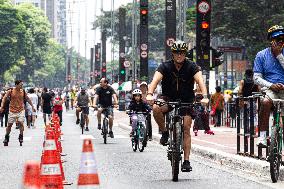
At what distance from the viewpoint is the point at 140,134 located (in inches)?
875

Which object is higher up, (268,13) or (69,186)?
(268,13)

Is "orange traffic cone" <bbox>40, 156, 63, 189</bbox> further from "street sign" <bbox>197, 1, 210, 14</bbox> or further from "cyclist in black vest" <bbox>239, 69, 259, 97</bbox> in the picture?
"street sign" <bbox>197, 1, 210, 14</bbox>

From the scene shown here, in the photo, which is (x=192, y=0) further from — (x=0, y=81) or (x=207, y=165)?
(x=207, y=165)

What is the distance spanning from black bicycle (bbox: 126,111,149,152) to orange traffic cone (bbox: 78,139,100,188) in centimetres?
1450

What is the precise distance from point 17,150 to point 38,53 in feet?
417

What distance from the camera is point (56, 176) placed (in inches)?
361

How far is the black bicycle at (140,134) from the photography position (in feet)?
71.8

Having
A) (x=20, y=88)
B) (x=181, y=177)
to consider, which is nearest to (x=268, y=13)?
(x=20, y=88)

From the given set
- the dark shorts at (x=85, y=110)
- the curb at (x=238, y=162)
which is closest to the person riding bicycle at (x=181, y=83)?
the curb at (x=238, y=162)

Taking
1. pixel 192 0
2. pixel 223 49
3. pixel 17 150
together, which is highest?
pixel 192 0

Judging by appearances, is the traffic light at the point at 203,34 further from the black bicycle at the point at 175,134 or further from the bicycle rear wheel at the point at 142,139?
the black bicycle at the point at 175,134

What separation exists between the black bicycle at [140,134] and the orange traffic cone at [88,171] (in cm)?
1450

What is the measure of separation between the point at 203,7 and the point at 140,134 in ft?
22.9

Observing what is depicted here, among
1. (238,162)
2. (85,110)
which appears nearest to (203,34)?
(85,110)
